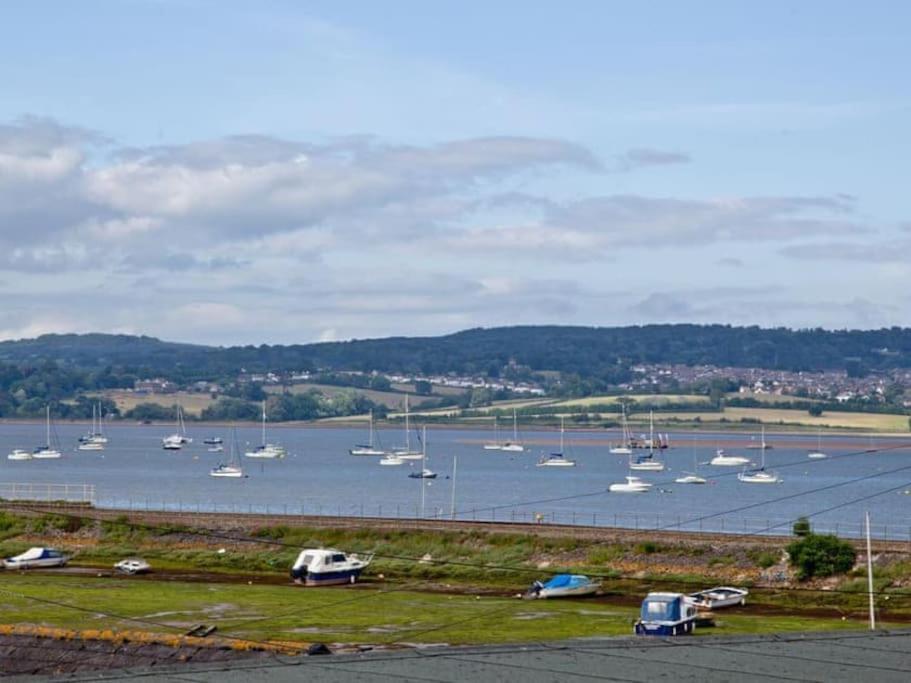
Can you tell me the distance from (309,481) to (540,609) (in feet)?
382

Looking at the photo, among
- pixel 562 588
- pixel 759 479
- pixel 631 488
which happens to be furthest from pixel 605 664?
pixel 759 479

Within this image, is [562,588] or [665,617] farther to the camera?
[562,588]

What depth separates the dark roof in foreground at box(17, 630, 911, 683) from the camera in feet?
82.7

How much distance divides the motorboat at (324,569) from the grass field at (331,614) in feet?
3.28

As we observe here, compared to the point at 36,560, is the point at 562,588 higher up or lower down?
lower down

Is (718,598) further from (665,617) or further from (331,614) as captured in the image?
(331,614)

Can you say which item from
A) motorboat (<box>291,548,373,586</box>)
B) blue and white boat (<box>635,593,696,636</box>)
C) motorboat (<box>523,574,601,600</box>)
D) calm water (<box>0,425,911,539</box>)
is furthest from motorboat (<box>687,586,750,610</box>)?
calm water (<box>0,425,911,539</box>)

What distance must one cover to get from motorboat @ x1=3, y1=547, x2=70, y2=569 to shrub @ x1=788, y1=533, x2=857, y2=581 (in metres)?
31.1

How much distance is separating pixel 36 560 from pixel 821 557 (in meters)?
32.6

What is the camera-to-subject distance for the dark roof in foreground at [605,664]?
25.2 m

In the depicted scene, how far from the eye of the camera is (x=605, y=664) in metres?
26.3

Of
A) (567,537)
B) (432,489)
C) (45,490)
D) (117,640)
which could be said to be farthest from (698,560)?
(432,489)

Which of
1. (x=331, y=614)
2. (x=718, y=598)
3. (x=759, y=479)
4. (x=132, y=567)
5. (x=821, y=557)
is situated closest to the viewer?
(x=331, y=614)

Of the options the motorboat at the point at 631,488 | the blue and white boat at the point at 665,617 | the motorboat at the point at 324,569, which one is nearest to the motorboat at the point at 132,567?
the motorboat at the point at 324,569
